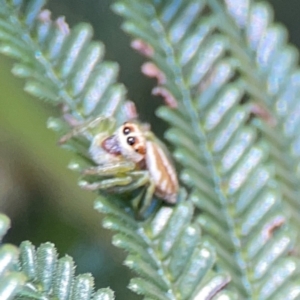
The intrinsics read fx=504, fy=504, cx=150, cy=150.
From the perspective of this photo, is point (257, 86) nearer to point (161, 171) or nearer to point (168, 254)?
point (161, 171)

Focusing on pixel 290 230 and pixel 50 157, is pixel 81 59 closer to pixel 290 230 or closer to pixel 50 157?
pixel 290 230

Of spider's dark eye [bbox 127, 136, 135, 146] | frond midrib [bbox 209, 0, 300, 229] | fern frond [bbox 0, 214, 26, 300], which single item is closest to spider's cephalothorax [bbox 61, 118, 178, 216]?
spider's dark eye [bbox 127, 136, 135, 146]

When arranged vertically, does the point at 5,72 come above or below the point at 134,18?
below

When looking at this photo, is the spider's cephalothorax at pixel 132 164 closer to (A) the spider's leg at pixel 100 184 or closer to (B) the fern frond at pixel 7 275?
(A) the spider's leg at pixel 100 184

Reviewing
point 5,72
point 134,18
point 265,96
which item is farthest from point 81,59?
point 5,72

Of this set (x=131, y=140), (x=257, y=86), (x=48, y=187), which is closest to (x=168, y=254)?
(x=131, y=140)
